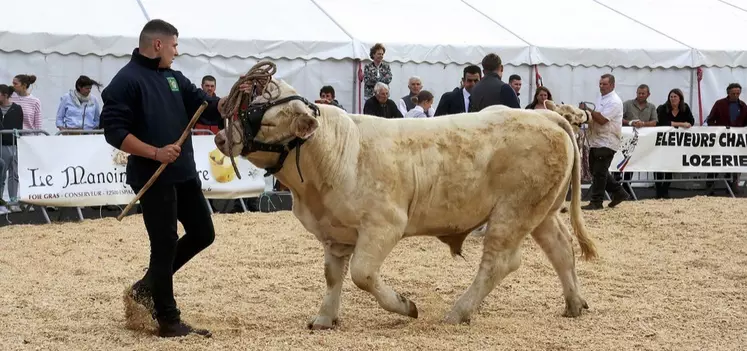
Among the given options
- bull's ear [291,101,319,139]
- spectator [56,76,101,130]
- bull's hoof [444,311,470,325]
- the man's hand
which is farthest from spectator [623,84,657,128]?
the man's hand

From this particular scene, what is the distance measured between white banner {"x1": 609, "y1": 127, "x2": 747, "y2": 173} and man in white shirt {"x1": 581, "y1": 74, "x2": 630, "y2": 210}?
132 cm

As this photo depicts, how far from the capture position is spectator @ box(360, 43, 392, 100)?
14.2 meters

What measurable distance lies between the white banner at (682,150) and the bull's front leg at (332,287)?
8.62 metres

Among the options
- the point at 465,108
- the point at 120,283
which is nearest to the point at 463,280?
the point at 120,283

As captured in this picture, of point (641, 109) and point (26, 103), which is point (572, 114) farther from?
point (641, 109)

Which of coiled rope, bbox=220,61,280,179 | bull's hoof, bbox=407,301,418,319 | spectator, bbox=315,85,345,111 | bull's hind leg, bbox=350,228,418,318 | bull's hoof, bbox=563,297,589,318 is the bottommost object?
bull's hoof, bbox=563,297,589,318

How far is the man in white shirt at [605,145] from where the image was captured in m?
12.5

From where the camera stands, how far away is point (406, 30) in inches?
605

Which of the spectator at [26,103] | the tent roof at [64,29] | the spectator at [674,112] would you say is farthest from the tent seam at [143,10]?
the spectator at [674,112]

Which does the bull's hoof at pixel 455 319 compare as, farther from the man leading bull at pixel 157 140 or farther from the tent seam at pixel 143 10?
the tent seam at pixel 143 10

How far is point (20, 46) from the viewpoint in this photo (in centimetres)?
1294

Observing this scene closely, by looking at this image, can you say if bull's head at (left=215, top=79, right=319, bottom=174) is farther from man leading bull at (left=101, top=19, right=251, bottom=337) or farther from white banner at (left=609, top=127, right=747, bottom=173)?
white banner at (left=609, top=127, right=747, bottom=173)

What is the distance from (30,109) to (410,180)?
8295 millimetres

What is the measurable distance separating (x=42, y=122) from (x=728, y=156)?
32.6 feet
